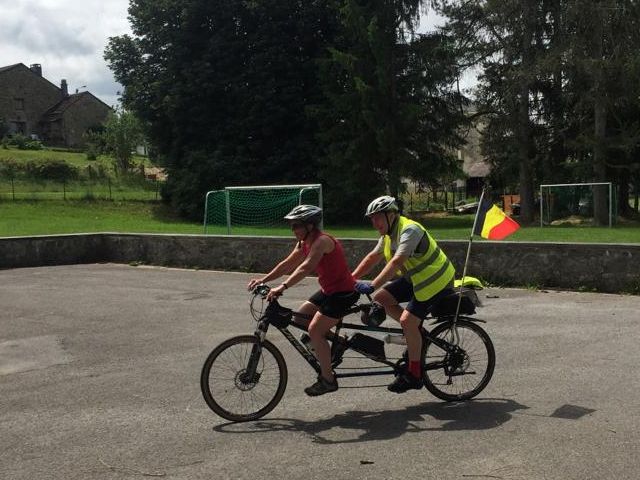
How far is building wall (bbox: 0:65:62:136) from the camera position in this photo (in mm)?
83000

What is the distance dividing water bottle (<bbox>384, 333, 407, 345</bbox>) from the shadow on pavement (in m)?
0.55

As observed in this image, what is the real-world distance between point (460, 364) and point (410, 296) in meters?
0.72

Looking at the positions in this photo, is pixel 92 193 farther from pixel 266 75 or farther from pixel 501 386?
pixel 501 386

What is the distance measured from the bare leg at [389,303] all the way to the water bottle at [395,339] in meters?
0.15

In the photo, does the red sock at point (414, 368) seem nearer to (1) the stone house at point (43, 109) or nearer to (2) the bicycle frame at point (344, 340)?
(2) the bicycle frame at point (344, 340)

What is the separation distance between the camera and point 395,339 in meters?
5.70

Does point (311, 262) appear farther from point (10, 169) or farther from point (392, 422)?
point (10, 169)

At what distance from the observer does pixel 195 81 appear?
35.3m

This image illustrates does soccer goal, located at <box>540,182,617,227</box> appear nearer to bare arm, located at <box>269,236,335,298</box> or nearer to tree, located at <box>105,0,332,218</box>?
tree, located at <box>105,0,332,218</box>

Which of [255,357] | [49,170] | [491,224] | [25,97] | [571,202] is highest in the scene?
[25,97]

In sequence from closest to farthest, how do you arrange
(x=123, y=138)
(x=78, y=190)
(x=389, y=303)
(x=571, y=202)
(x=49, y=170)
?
(x=389, y=303), (x=571, y=202), (x=78, y=190), (x=49, y=170), (x=123, y=138)

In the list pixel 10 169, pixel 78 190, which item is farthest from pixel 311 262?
pixel 10 169

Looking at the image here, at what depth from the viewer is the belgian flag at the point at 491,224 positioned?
617 cm

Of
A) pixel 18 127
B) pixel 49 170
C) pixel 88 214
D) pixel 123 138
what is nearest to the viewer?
pixel 88 214
